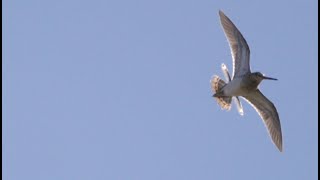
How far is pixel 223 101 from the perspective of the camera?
1691 cm

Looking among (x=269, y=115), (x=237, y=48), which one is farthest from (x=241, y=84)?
(x=269, y=115)

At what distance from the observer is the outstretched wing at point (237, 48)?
1625 cm

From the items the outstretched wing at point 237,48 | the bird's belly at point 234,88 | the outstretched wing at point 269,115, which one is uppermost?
the outstretched wing at point 237,48

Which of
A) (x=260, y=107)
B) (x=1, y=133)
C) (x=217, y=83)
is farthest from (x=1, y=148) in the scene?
(x=260, y=107)

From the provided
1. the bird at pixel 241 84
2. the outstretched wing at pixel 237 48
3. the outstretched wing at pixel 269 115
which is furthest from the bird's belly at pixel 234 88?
the outstretched wing at pixel 269 115

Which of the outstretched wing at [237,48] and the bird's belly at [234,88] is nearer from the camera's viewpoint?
the bird's belly at [234,88]

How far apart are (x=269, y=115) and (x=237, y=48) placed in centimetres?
197

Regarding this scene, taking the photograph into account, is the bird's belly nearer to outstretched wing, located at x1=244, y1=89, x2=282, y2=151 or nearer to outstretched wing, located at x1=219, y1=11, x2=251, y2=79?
outstretched wing, located at x1=219, y1=11, x2=251, y2=79

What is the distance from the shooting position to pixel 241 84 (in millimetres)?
16016

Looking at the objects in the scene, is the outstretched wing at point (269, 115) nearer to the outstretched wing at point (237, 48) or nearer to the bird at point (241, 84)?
the bird at point (241, 84)

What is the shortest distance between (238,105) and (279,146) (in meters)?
1.38

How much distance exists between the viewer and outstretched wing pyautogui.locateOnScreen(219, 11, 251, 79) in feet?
53.3

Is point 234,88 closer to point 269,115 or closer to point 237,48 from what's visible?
point 237,48

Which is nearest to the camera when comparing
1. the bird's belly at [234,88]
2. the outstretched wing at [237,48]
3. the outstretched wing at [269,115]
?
the bird's belly at [234,88]
